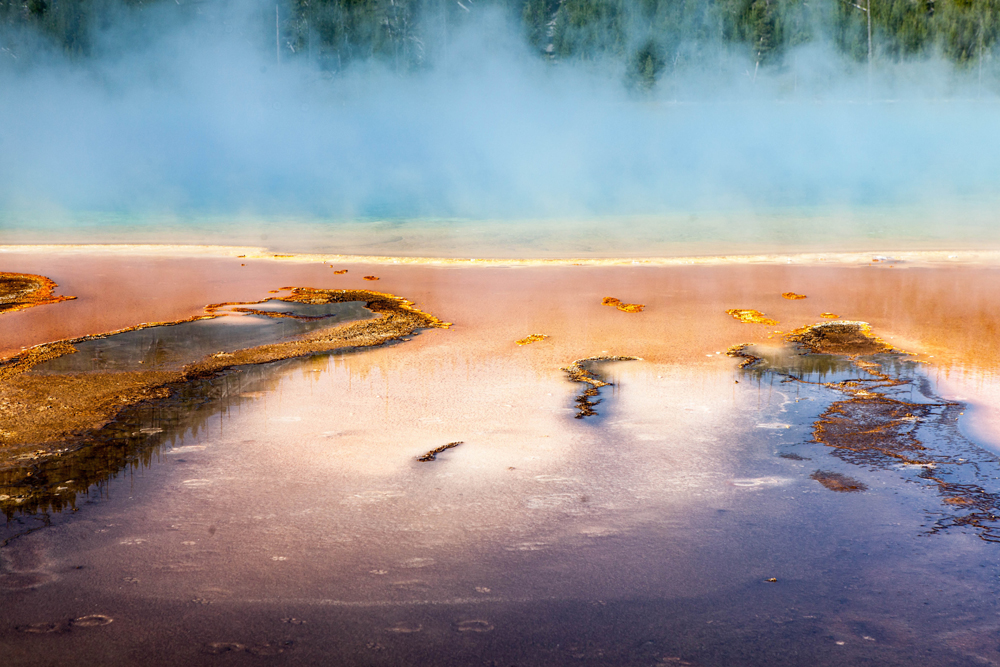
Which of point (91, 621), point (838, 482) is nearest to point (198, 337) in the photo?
point (91, 621)

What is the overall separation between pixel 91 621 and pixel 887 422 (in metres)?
3.23

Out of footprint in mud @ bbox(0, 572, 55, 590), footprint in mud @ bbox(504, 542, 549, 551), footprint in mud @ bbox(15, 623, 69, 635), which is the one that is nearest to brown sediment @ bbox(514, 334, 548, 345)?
footprint in mud @ bbox(504, 542, 549, 551)

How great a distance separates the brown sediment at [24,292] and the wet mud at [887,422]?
5.46 meters

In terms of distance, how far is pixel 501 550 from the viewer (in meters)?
2.81

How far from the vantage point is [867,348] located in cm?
527

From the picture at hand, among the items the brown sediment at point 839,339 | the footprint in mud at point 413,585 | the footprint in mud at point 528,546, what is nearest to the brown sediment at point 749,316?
the brown sediment at point 839,339

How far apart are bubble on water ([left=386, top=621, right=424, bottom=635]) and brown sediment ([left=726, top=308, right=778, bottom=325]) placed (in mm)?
4226

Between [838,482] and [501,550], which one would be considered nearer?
[501,550]

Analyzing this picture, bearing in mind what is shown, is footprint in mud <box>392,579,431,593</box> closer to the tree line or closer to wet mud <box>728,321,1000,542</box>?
wet mud <box>728,321,1000,542</box>

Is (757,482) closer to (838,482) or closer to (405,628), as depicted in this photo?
(838,482)

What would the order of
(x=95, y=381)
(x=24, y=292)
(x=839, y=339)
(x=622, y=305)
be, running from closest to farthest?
(x=95, y=381) < (x=839, y=339) < (x=622, y=305) < (x=24, y=292)

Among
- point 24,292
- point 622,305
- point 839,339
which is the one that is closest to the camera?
point 839,339

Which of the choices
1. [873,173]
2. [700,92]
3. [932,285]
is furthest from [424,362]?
[700,92]

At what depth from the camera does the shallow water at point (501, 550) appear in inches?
92.0
